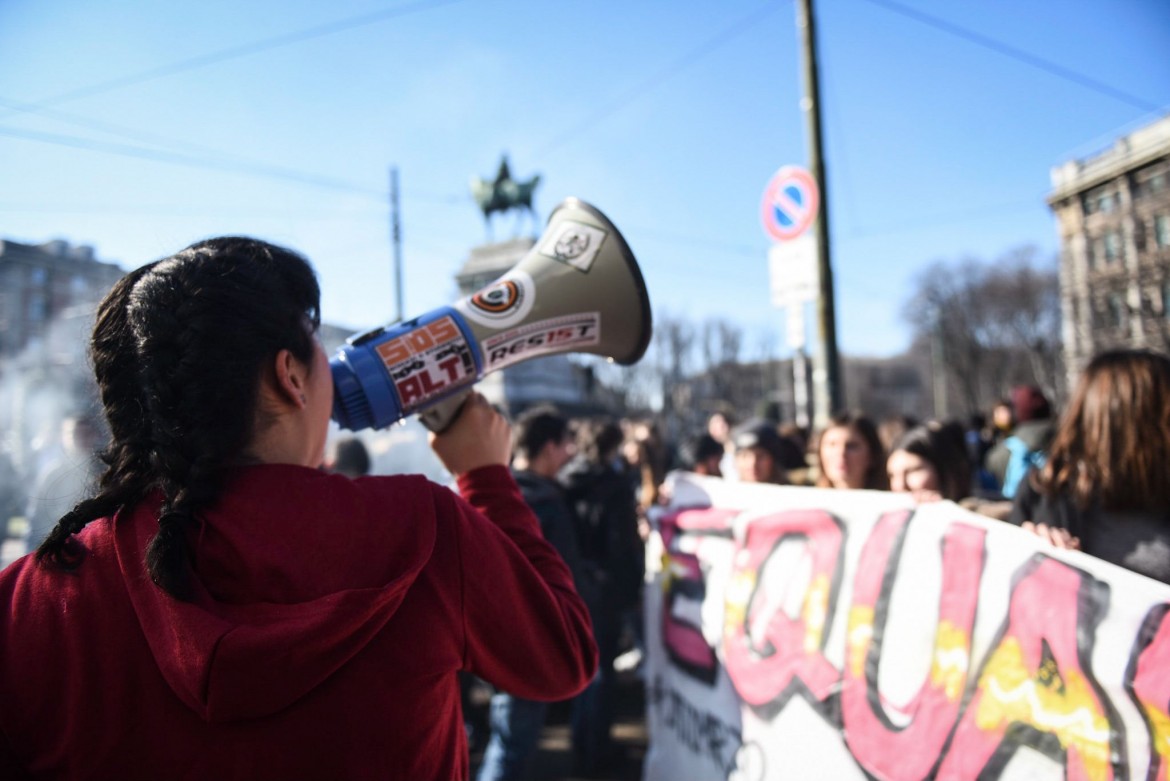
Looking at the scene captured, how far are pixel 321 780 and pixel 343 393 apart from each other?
23.4 inches

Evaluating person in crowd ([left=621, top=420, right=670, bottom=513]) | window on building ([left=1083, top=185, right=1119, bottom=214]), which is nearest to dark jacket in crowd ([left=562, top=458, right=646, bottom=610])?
person in crowd ([left=621, top=420, right=670, bottom=513])

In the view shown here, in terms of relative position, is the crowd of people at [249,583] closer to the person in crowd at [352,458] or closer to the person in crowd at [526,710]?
the person in crowd at [526,710]

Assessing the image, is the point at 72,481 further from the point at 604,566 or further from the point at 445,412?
the point at 604,566

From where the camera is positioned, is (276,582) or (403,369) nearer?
(276,582)

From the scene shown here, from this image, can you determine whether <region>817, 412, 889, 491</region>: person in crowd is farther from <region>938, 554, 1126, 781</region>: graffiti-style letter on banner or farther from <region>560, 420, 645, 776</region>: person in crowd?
<region>938, 554, 1126, 781</region>: graffiti-style letter on banner

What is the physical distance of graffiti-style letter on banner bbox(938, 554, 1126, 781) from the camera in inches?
61.7

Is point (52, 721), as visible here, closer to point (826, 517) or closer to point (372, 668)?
point (372, 668)

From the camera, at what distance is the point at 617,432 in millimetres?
4008

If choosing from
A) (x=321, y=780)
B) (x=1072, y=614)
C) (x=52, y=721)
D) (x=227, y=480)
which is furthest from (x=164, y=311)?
(x=1072, y=614)

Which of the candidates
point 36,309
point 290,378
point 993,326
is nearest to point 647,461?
point 290,378

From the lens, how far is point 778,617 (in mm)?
2412

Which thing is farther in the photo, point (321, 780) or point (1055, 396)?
point (1055, 396)

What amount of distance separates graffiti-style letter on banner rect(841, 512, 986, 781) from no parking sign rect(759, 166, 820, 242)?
11.0ft

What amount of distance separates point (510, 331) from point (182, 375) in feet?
2.00
